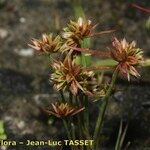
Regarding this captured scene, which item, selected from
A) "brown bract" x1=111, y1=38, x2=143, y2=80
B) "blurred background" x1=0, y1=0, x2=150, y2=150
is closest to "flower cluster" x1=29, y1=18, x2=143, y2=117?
"brown bract" x1=111, y1=38, x2=143, y2=80

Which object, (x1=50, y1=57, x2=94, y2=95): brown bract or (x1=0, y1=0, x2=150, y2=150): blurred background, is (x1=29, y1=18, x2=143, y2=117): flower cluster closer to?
(x1=50, y1=57, x2=94, y2=95): brown bract

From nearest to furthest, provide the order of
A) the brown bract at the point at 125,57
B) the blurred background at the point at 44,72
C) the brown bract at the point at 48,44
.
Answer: the brown bract at the point at 125,57 → the brown bract at the point at 48,44 → the blurred background at the point at 44,72

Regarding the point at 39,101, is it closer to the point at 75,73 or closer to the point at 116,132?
the point at 116,132

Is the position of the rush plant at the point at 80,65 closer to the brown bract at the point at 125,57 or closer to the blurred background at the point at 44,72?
the brown bract at the point at 125,57

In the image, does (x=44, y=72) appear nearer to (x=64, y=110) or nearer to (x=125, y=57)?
(x=64, y=110)

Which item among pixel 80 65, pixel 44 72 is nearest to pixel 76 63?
pixel 80 65

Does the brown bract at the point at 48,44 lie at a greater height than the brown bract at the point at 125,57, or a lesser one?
greater

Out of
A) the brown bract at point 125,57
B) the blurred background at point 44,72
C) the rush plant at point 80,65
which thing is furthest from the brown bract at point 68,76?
the blurred background at point 44,72
